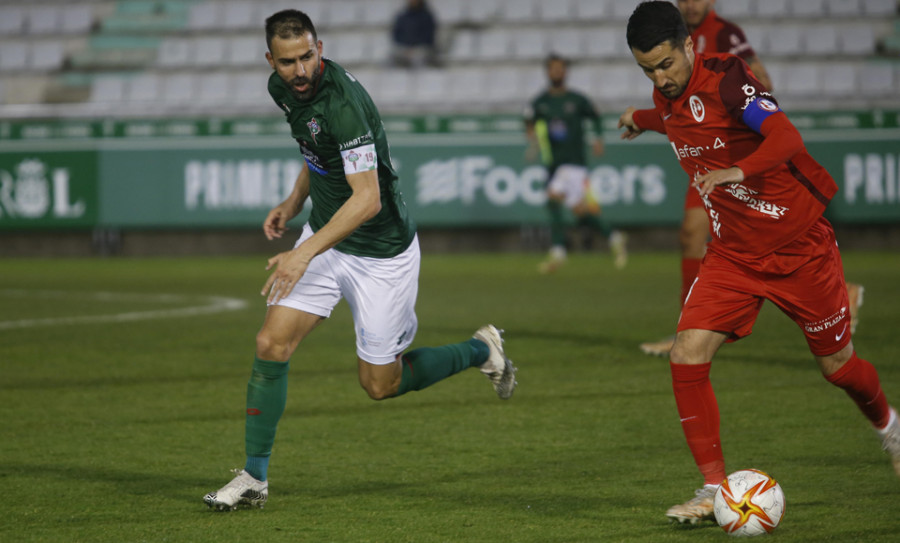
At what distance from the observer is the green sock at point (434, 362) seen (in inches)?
198

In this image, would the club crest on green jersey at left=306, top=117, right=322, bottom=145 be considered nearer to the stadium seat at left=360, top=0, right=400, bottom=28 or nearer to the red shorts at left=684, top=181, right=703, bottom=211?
the red shorts at left=684, top=181, right=703, bottom=211

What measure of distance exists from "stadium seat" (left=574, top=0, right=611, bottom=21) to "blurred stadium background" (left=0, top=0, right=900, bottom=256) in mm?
31

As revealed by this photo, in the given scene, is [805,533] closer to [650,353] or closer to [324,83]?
[324,83]

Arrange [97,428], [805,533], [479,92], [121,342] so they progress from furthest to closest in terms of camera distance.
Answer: [479,92] < [121,342] < [97,428] < [805,533]

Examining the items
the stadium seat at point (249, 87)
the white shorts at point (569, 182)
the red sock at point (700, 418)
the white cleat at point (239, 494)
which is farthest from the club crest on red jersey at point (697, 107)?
the stadium seat at point (249, 87)

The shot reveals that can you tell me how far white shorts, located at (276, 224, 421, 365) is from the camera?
4605 mm

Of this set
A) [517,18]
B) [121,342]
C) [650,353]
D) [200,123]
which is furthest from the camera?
[517,18]

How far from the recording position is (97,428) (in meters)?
5.66

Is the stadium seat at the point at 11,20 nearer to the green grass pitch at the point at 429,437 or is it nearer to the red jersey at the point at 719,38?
the green grass pitch at the point at 429,437

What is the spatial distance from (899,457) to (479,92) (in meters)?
15.0

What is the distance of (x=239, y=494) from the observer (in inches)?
163

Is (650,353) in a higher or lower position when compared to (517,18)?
lower

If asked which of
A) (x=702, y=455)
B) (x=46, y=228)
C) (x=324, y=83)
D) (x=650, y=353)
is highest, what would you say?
(x=324, y=83)

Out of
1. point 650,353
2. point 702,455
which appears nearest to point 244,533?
point 702,455
